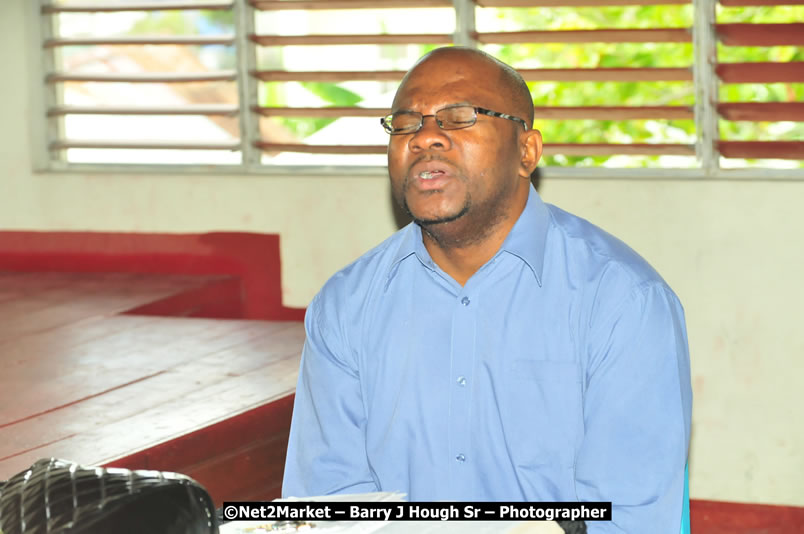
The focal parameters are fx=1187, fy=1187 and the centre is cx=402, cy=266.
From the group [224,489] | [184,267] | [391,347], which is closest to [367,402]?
[391,347]

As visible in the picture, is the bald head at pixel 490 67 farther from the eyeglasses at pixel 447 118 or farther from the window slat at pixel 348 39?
the window slat at pixel 348 39

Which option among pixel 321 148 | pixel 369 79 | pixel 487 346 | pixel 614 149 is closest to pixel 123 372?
pixel 321 148

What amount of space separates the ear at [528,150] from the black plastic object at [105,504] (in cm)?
100

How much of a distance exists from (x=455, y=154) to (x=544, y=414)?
39 centimetres

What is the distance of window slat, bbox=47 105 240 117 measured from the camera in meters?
3.50

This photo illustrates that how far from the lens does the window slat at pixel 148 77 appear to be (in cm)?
349

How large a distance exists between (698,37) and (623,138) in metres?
2.47

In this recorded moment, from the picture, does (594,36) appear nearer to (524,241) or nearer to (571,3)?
(571,3)

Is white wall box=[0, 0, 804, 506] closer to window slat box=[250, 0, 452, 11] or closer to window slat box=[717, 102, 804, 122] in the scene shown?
window slat box=[717, 102, 804, 122]

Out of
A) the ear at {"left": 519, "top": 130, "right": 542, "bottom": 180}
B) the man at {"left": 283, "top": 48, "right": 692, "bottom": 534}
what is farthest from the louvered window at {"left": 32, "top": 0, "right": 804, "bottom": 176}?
the man at {"left": 283, "top": 48, "right": 692, "bottom": 534}

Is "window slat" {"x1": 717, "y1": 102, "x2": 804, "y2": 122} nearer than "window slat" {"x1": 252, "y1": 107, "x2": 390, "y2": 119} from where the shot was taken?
Yes

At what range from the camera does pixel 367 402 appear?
1.81 m

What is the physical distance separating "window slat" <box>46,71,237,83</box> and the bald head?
1.82m

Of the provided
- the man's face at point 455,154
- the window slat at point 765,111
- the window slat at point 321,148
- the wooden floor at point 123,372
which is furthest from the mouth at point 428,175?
the window slat at point 321,148
